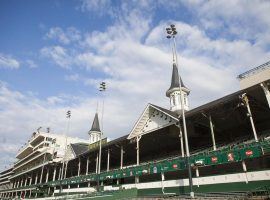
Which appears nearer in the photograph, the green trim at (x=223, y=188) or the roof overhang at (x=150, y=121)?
the green trim at (x=223, y=188)

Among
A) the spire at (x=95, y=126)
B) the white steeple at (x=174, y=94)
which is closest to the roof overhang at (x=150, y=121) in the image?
the white steeple at (x=174, y=94)

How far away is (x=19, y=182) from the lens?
103 meters

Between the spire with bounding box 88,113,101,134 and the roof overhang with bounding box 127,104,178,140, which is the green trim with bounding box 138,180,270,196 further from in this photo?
the spire with bounding box 88,113,101,134

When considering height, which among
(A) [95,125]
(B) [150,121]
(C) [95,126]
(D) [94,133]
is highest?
(A) [95,125]

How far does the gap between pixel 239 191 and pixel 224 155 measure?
3542 millimetres

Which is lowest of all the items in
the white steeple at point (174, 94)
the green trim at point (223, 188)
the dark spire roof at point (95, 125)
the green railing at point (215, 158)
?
the green trim at point (223, 188)

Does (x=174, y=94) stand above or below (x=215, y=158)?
above

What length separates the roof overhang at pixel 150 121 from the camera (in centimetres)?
3644

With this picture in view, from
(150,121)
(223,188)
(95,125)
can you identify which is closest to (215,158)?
(223,188)

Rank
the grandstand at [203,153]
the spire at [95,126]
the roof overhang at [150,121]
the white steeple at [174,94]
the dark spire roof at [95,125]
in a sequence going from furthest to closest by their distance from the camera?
the dark spire roof at [95,125] → the spire at [95,126] → the white steeple at [174,94] → the roof overhang at [150,121] → the grandstand at [203,153]

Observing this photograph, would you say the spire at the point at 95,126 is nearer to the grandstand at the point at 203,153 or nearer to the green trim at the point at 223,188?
the grandstand at the point at 203,153

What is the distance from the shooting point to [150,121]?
128ft

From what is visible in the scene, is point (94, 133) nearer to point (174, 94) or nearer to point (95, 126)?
point (95, 126)

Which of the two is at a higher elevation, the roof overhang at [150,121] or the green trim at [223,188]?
the roof overhang at [150,121]
